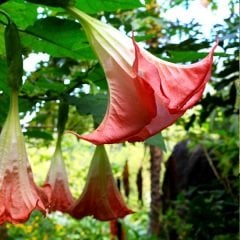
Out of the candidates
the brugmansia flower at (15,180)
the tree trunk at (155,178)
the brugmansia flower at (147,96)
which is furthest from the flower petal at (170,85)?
the tree trunk at (155,178)

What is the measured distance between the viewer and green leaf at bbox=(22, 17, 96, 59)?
734 millimetres

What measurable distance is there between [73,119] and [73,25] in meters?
1.59

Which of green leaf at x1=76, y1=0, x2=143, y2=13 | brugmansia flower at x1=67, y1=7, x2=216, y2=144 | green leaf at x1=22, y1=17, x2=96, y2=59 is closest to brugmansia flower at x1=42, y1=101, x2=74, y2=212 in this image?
green leaf at x1=22, y1=17, x2=96, y2=59

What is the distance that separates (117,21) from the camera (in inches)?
57.8

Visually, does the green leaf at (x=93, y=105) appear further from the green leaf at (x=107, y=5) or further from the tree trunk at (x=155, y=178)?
the tree trunk at (x=155, y=178)

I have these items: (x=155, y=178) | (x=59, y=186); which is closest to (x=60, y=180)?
(x=59, y=186)

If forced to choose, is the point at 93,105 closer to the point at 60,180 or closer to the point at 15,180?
the point at 60,180

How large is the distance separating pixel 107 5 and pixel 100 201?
277mm

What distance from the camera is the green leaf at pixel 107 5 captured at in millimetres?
682

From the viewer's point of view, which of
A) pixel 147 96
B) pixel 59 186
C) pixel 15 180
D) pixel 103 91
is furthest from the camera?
pixel 103 91

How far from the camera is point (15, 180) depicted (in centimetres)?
59

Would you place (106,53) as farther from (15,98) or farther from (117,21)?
(117,21)

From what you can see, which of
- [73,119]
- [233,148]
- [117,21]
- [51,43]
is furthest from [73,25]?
[233,148]

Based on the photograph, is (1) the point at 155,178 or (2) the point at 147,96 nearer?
(2) the point at 147,96
